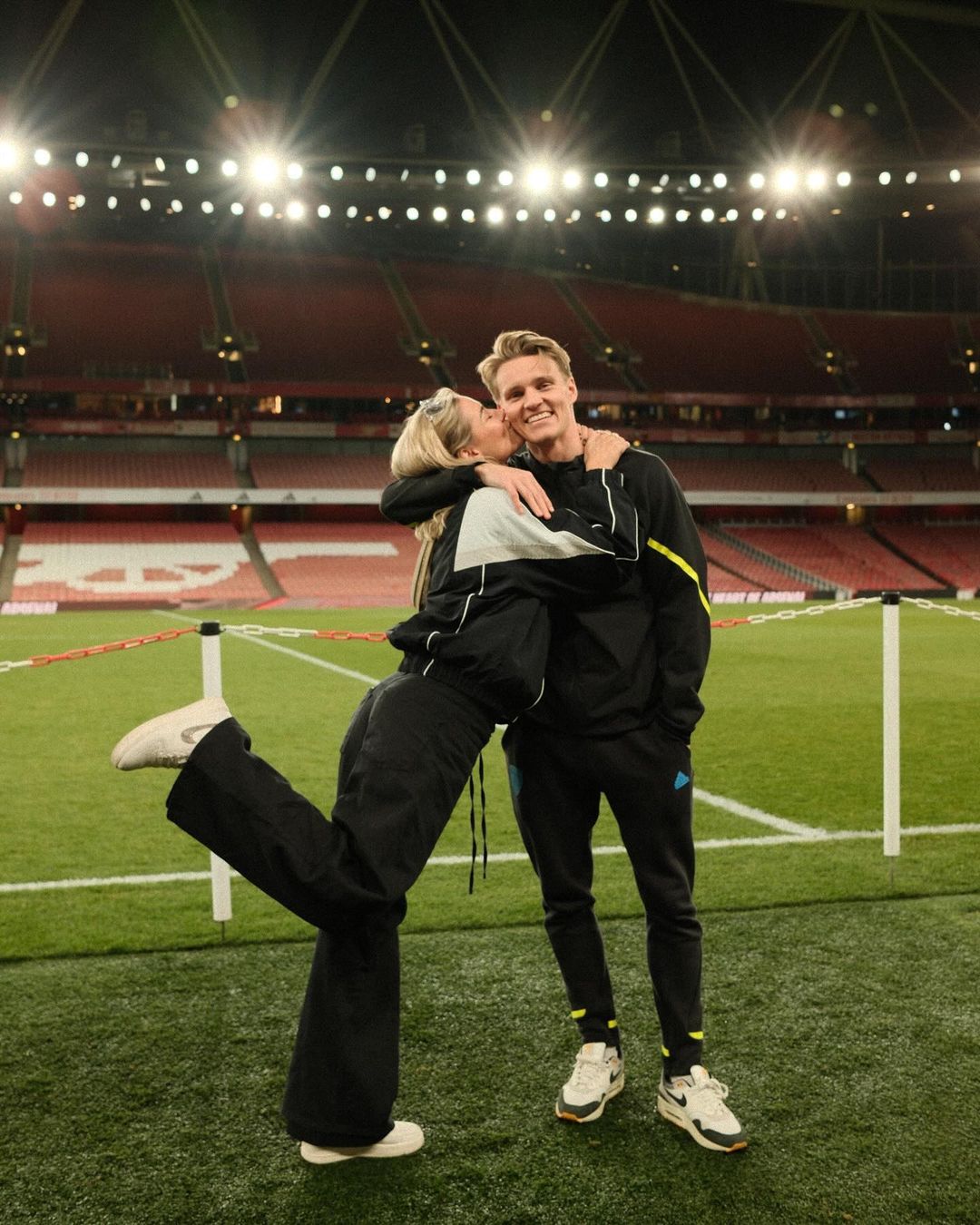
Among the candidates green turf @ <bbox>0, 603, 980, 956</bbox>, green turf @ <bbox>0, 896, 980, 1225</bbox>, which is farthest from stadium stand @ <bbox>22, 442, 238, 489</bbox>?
green turf @ <bbox>0, 896, 980, 1225</bbox>

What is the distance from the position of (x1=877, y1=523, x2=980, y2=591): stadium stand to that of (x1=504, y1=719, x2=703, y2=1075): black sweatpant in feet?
Result: 132

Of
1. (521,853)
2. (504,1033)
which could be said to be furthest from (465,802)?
(504,1033)

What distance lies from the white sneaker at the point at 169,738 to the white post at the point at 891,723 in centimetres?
345

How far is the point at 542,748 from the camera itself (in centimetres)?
305

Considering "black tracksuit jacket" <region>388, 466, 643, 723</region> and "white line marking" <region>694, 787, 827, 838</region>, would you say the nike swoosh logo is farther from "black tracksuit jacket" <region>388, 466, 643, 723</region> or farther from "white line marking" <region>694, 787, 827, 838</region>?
"white line marking" <region>694, 787, 827, 838</region>

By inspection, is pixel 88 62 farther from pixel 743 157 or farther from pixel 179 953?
pixel 179 953

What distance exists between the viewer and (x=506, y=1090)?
3182mm

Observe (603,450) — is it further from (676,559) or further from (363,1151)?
(363,1151)

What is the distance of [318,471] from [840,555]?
20347mm

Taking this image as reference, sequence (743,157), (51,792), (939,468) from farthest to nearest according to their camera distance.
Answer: (939,468) → (743,157) → (51,792)

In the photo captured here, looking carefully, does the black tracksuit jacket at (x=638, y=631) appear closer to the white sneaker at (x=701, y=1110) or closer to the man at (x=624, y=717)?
the man at (x=624, y=717)

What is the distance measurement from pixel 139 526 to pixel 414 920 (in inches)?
1487

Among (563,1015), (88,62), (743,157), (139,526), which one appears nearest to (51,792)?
A: (563,1015)

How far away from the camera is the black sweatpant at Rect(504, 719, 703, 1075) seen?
2.93 metres
